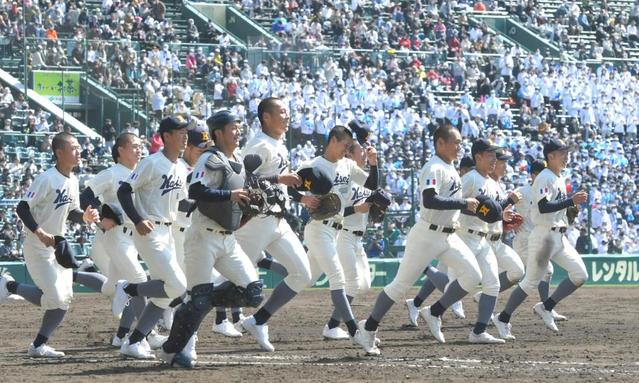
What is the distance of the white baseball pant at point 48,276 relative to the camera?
11.7 meters

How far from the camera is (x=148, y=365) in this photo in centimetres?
1131

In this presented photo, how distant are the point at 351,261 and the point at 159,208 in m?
3.27

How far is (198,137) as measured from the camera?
1344 centimetres

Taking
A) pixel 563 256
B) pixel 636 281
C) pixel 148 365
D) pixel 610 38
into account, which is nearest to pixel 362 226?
pixel 563 256

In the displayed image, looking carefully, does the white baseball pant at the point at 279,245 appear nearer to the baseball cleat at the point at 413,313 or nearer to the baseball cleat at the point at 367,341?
the baseball cleat at the point at 367,341

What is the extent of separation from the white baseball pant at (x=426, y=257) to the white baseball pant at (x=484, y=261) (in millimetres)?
238

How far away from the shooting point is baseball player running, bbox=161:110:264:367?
10.8m

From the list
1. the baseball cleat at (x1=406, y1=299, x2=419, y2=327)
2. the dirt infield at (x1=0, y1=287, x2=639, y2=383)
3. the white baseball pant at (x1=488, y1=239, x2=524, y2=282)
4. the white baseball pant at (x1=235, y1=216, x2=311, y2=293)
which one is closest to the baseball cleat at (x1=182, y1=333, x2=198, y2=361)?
the dirt infield at (x1=0, y1=287, x2=639, y2=383)

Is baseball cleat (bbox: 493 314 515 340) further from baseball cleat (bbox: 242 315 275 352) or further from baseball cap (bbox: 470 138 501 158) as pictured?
baseball cleat (bbox: 242 315 275 352)

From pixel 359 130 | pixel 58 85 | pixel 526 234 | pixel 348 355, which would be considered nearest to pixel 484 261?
pixel 359 130

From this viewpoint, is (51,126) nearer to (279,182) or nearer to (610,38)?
(279,182)

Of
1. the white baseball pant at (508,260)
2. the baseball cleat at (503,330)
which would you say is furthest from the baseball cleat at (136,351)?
the white baseball pant at (508,260)

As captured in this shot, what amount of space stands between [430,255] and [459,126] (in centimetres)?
2369

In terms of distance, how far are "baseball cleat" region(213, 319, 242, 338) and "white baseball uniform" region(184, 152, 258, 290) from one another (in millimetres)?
3458
